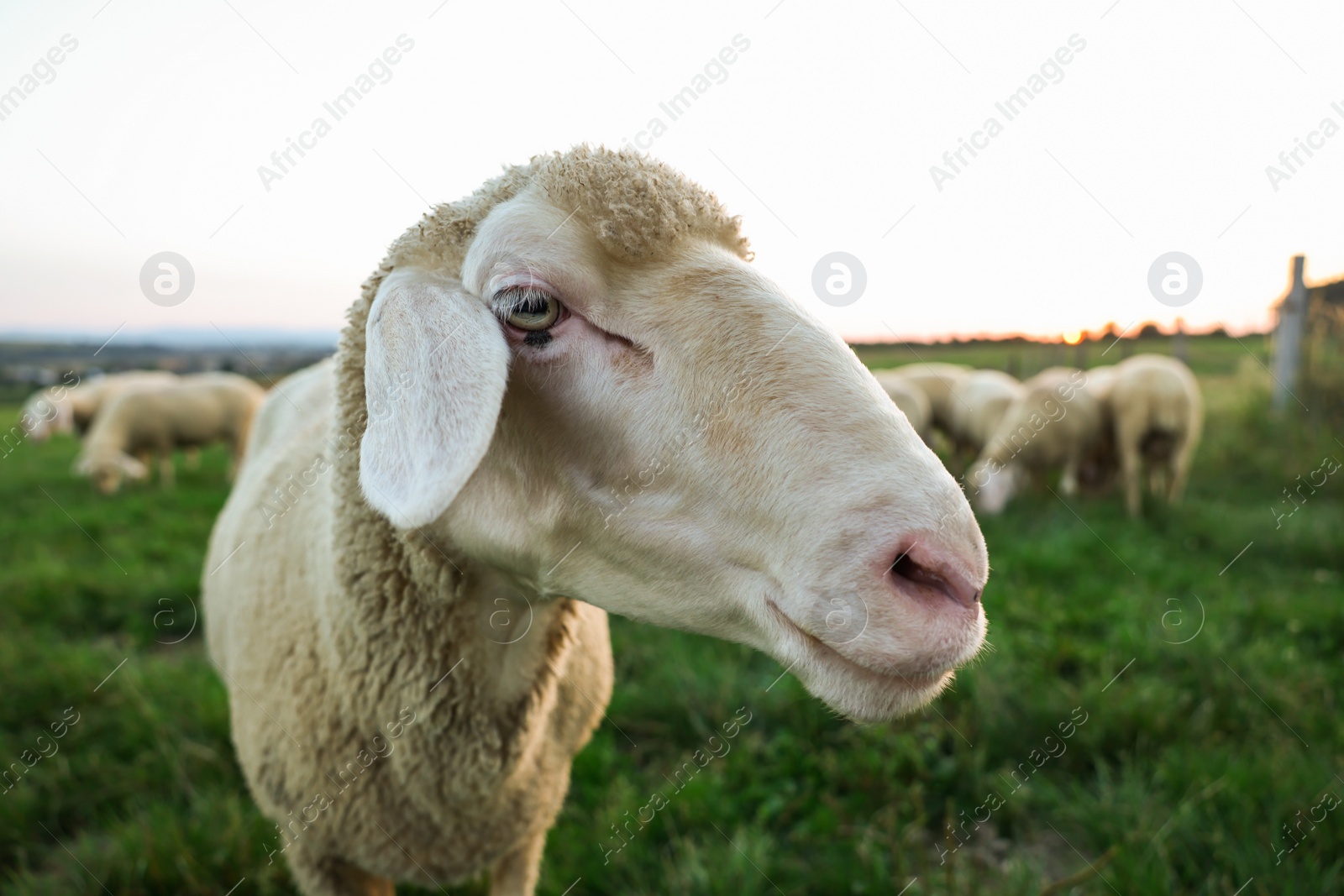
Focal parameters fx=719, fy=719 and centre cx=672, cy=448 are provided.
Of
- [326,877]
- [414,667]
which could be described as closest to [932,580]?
[414,667]

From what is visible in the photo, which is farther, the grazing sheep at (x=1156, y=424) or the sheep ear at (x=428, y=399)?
the grazing sheep at (x=1156, y=424)

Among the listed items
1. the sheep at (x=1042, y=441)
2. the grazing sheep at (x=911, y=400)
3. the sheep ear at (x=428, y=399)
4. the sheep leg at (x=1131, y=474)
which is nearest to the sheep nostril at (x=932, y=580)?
the sheep ear at (x=428, y=399)

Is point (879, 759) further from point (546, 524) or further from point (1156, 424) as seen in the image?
point (1156, 424)

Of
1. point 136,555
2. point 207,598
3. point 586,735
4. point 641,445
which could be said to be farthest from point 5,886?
point 136,555

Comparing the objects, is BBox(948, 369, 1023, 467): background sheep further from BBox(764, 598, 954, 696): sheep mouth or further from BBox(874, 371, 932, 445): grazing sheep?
BBox(764, 598, 954, 696): sheep mouth

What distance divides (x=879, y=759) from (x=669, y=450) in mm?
1998

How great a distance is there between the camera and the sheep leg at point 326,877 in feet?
5.84

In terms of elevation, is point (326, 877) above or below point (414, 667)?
below

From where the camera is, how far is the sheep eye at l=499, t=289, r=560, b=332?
3.89 feet

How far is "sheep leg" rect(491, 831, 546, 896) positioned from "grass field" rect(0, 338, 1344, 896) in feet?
1.10

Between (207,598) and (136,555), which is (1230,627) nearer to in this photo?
(207,598)

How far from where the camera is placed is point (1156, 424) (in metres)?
6.49

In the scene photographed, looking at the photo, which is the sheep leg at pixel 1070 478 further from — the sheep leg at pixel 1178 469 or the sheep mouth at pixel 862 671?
the sheep mouth at pixel 862 671

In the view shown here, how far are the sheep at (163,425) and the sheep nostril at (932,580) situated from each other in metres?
9.48
